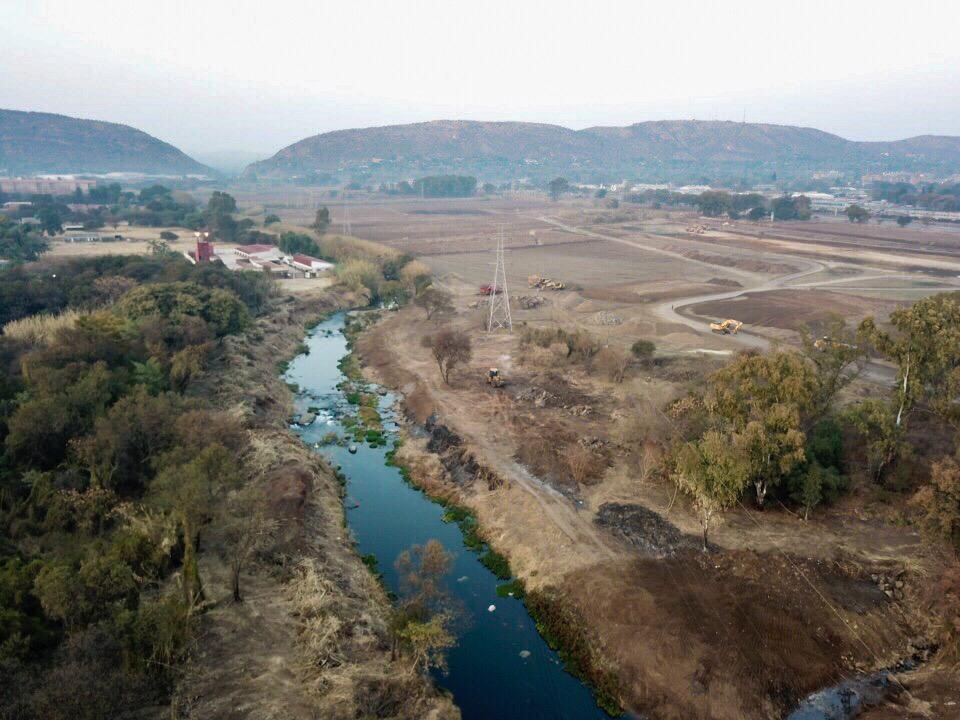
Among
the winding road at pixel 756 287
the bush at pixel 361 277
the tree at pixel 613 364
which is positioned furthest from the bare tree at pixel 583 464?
the bush at pixel 361 277

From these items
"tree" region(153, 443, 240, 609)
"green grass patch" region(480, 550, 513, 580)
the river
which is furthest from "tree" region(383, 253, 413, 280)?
"tree" region(153, 443, 240, 609)

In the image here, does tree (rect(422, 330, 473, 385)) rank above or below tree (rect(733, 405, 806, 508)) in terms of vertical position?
below

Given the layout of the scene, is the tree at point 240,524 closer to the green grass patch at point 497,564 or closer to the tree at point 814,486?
the green grass patch at point 497,564

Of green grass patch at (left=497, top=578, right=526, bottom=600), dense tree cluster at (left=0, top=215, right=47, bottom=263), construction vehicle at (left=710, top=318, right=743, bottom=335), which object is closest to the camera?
green grass patch at (left=497, top=578, right=526, bottom=600)

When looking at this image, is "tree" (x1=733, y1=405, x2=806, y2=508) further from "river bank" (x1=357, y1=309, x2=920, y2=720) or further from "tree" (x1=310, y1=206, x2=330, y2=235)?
"tree" (x1=310, y1=206, x2=330, y2=235)

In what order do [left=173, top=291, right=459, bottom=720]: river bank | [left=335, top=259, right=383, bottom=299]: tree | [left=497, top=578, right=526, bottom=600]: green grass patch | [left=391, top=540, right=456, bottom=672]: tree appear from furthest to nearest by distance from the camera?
1. [left=335, top=259, right=383, bottom=299]: tree
2. [left=497, top=578, right=526, bottom=600]: green grass patch
3. [left=391, top=540, right=456, bottom=672]: tree
4. [left=173, top=291, right=459, bottom=720]: river bank
